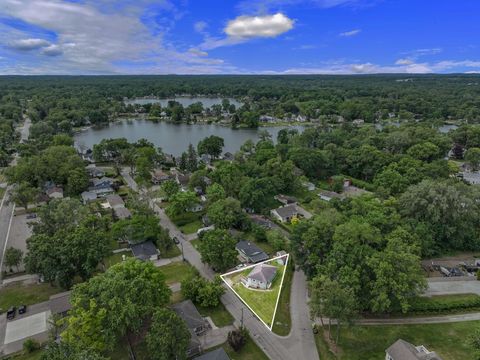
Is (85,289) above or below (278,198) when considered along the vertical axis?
above

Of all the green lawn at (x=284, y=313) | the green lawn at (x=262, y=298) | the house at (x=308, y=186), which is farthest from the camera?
the house at (x=308, y=186)

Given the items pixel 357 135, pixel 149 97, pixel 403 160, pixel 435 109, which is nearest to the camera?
pixel 403 160

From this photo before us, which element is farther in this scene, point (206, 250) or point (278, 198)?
point (278, 198)

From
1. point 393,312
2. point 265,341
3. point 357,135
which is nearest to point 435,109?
point 357,135

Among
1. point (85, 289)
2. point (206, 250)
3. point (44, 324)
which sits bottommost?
point (44, 324)

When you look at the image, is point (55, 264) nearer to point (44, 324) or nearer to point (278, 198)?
point (44, 324)

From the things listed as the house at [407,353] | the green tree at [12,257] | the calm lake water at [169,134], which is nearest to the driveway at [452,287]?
the house at [407,353]

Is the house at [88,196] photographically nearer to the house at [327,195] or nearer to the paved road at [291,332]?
the paved road at [291,332]

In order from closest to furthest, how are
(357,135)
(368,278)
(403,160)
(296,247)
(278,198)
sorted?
(368,278) → (296,247) → (278,198) → (403,160) → (357,135)
